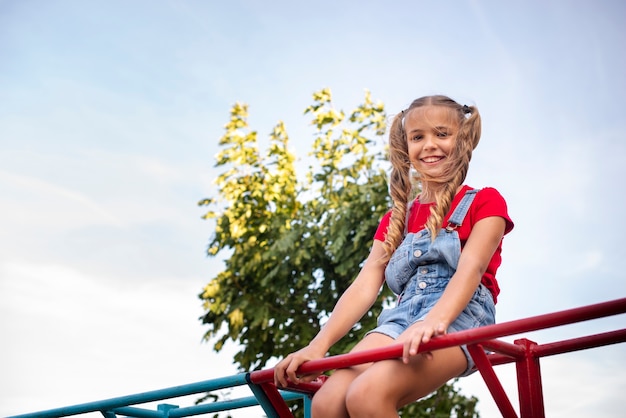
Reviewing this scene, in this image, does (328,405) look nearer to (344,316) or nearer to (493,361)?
(344,316)

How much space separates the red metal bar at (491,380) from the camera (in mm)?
1913

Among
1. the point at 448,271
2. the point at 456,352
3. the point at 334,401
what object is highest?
the point at 448,271

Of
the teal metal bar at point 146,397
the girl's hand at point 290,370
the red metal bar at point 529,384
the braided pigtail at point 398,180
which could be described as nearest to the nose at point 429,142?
the braided pigtail at point 398,180

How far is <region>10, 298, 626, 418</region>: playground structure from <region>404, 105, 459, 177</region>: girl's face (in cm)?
68

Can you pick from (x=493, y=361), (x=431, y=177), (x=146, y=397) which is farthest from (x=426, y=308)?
(x=146, y=397)

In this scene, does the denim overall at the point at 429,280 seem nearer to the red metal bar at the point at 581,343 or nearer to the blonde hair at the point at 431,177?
the blonde hair at the point at 431,177

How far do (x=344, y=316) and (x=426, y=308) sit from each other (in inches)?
13.0

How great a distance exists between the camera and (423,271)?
2383 millimetres

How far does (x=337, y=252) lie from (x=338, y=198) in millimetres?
850

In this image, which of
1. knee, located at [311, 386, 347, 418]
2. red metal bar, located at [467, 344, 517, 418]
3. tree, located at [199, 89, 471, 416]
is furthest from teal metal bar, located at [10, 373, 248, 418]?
tree, located at [199, 89, 471, 416]

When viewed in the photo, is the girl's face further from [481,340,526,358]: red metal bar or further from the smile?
[481,340,526,358]: red metal bar

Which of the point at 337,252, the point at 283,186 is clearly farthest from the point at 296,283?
the point at 283,186

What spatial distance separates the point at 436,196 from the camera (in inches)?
98.1

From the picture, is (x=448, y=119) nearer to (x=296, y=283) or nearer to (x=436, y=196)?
(x=436, y=196)
